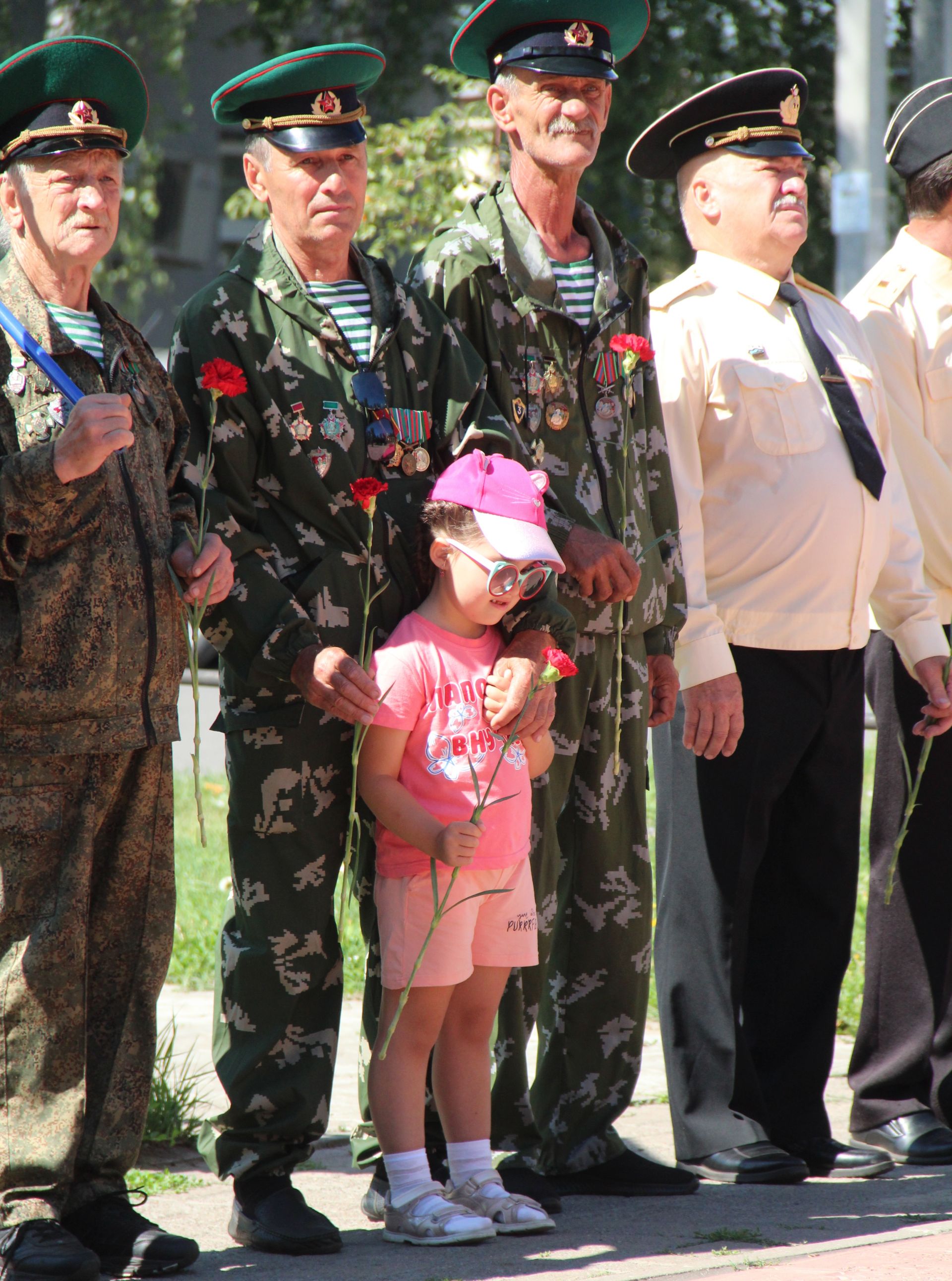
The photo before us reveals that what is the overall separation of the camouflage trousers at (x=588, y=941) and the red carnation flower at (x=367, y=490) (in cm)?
70

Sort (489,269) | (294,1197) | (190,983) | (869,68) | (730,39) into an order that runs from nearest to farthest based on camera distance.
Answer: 1. (294,1197)
2. (489,269)
3. (190,983)
4. (869,68)
5. (730,39)

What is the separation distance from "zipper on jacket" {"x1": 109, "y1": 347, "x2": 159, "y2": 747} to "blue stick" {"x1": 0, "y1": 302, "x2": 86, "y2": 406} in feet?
0.50

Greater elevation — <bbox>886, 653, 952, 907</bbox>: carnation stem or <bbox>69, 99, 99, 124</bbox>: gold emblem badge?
<bbox>69, 99, 99, 124</bbox>: gold emblem badge

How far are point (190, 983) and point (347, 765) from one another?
107 inches

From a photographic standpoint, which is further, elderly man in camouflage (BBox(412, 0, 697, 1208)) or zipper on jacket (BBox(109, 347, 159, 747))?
elderly man in camouflage (BBox(412, 0, 697, 1208))

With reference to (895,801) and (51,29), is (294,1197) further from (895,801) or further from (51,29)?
(51,29)

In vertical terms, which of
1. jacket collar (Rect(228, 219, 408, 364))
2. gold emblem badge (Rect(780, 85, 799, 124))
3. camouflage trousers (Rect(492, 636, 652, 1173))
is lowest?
camouflage trousers (Rect(492, 636, 652, 1173))

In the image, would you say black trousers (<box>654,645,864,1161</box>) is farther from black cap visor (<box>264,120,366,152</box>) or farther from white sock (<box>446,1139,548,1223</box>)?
black cap visor (<box>264,120,366,152</box>)

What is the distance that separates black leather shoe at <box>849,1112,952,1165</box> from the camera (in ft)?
13.9

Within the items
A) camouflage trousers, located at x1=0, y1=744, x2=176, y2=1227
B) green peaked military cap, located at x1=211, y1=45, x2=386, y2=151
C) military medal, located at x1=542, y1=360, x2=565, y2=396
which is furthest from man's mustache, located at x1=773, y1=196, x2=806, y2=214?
camouflage trousers, located at x1=0, y1=744, x2=176, y2=1227

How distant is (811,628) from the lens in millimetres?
4121

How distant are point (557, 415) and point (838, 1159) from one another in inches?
77.1

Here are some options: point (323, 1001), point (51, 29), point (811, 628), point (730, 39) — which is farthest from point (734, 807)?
point (730, 39)

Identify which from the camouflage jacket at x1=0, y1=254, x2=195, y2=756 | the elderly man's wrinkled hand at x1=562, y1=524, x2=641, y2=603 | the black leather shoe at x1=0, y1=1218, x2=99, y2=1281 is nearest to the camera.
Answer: the black leather shoe at x1=0, y1=1218, x2=99, y2=1281
